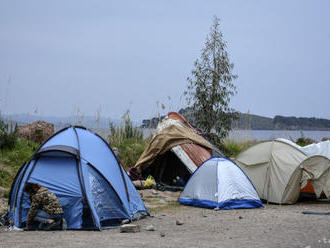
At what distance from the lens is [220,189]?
44.8ft

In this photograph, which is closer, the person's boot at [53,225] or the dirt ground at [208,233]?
the dirt ground at [208,233]

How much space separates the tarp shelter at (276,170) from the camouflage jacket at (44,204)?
670 cm

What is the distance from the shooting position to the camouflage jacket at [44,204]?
405 inches

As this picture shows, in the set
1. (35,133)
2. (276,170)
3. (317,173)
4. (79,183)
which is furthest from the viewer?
(35,133)

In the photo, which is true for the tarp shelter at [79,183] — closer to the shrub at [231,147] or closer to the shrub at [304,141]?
the shrub at [231,147]

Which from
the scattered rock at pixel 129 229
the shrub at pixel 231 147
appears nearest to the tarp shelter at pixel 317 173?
the scattered rock at pixel 129 229

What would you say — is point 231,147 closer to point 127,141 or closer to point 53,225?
point 127,141

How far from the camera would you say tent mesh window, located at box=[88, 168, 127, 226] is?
35.8 ft

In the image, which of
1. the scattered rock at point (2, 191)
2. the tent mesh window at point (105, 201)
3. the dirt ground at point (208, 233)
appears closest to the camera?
the dirt ground at point (208, 233)

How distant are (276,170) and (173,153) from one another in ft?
12.7

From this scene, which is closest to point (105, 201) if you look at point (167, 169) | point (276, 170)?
point (276, 170)

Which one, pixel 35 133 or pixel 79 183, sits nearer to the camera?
pixel 79 183

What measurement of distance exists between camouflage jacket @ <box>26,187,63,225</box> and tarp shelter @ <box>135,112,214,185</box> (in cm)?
659

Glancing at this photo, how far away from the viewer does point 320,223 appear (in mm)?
11039
